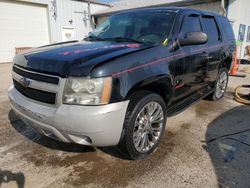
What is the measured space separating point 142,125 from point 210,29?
2649 millimetres

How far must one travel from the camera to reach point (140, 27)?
11.2ft

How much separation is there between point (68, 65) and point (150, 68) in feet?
3.15

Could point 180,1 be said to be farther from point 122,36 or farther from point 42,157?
point 42,157

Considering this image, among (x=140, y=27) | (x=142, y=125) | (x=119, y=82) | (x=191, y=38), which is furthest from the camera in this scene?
(x=140, y=27)

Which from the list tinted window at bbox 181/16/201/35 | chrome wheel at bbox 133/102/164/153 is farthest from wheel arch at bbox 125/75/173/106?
tinted window at bbox 181/16/201/35

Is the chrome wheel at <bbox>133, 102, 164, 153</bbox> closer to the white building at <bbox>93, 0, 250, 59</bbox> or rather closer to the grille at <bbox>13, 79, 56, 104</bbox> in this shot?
the grille at <bbox>13, 79, 56, 104</bbox>

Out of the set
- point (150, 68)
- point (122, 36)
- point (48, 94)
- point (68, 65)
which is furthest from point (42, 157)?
point (122, 36)

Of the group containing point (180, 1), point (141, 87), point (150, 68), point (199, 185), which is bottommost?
point (199, 185)

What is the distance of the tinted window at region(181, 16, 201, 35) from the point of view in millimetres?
3353

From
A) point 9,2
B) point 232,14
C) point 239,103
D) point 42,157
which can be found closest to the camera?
point 42,157

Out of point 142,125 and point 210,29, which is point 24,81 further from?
point 210,29

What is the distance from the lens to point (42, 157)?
2949mm

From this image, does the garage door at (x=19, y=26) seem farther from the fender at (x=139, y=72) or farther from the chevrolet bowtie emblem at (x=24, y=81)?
the fender at (x=139, y=72)

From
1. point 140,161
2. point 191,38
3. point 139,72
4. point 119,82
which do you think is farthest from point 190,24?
point 140,161
